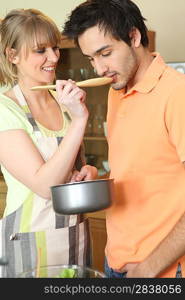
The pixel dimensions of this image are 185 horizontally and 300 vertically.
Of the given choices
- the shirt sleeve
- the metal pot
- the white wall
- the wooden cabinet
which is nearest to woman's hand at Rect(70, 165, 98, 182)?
the metal pot

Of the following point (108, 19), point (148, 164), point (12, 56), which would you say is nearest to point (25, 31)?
point (12, 56)

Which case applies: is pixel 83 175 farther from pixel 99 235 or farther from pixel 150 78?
pixel 99 235

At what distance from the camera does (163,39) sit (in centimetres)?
301

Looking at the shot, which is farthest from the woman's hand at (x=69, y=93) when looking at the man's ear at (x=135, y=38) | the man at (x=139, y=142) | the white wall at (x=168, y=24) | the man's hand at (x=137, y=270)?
the white wall at (x=168, y=24)

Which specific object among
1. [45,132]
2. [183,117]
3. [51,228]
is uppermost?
[183,117]

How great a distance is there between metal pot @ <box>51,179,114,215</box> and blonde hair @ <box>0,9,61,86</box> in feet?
1.78

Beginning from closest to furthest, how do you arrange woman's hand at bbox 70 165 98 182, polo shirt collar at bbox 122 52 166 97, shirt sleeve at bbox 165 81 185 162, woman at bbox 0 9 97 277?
shirt sleeve at bbox 165 81 185 162, polo shirt collar at bbox 122 52 166 97, woman at bbox 0 9 97 277, woman's hand at bbox 70 165 98 182

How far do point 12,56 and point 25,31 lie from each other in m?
0.10

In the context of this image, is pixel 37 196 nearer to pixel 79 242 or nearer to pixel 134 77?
pixel 79 242

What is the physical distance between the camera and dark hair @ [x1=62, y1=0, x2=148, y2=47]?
4.10 feet

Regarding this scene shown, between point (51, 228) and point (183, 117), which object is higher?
point (183, 117)

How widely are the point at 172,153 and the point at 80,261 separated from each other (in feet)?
1.84

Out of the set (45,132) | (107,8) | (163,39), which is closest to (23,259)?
(45,132)

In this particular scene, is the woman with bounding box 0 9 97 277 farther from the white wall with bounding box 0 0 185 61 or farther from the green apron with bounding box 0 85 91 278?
the white wall with bounding box 0 0 185 61
